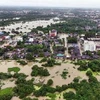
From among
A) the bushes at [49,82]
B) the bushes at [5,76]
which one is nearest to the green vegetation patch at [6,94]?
the bushes at [5,76]

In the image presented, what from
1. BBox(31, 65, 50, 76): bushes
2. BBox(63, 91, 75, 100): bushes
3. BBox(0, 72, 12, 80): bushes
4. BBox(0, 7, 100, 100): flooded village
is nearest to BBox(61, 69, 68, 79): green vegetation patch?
BBox(0, 7, 100, 100): flooded village

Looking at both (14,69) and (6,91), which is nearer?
(6,91)

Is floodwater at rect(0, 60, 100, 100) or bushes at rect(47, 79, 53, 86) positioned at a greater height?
bushes at rect(47, 79, 53, 86)

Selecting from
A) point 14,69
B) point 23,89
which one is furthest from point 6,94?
point 14,69

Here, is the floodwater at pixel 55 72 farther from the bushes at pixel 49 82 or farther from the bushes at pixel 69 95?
the bushes at pixel 69 95

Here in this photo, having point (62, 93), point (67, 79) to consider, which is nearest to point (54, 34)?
point (67, 79)

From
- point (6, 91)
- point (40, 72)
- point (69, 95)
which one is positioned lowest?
point (6, 91)

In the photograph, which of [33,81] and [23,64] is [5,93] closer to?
[33,81]

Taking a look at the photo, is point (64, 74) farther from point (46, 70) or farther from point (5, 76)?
point (5, 76)

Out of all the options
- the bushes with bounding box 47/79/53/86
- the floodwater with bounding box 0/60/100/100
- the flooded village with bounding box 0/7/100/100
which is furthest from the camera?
the floodwater with bounding box 0/60/100/100

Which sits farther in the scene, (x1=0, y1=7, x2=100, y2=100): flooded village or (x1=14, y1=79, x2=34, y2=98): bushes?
(x1=0, y1=7, x2=100, y2=100): flooded village

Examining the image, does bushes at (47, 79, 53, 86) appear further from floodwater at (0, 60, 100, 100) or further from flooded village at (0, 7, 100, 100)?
floodwater at (0, 60, 100, 100)

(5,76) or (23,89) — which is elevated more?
(23,89)
